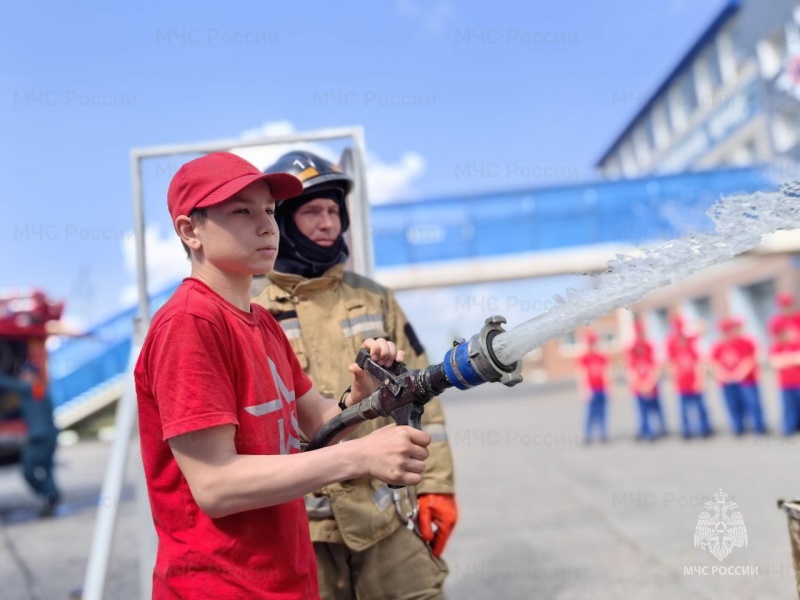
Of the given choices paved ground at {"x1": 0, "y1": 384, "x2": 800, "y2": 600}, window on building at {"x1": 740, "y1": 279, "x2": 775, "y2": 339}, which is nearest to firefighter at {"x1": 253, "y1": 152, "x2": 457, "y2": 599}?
paved ground at {"x1": 0, "y1": 384, "x2": 800, "y2": 600}

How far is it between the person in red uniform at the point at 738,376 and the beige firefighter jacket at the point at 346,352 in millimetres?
8164

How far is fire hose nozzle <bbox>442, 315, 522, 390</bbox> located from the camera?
1327 mm

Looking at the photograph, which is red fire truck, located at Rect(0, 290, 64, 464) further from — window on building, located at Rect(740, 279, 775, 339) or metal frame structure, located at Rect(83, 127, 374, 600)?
window on building, located at Rect(740, 279, 775, 339)

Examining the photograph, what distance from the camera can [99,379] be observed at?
16109 millimetres

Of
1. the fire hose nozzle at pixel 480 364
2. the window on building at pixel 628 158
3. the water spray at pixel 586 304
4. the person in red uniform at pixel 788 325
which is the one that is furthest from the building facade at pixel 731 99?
the fire hose nozzle at pixel 480 364

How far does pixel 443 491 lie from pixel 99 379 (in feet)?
49.7

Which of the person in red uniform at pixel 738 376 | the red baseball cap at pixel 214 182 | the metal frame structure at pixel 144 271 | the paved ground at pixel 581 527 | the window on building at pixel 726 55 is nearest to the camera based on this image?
the red baseball cap at pixel 214 182

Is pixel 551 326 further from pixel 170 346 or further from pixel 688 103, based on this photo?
pixel 688 103

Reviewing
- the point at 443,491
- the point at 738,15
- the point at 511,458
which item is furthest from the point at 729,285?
the point at 443,491

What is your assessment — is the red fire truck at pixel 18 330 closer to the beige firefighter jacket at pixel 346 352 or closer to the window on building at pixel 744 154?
the beige firefighter jacket at pixel 346 352

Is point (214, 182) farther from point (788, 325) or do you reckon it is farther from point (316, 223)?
point (788, 325)

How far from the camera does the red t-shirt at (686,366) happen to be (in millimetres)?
9938

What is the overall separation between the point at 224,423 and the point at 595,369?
9.82 metres

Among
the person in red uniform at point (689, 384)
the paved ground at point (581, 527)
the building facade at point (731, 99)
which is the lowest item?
the paved ground at point (581, 527)
